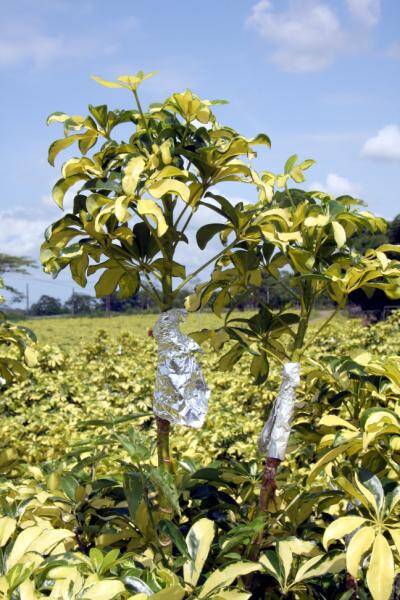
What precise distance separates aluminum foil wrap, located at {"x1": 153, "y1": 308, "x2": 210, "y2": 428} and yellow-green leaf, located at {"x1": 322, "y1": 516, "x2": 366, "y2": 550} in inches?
14.3

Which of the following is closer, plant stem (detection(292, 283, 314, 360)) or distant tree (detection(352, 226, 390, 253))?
plant stem (detection(292, 283, 314, 360))

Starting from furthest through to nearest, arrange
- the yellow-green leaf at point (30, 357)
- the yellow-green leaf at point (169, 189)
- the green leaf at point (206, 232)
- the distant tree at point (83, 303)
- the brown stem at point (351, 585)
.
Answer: the distant tree at point (83, 303)
the yellow-green leaf at point (30, 357)
the green leaf at point (206, 232)
the brown stem at point (351, 585)
the yellow-green leaf at point (169, 189)

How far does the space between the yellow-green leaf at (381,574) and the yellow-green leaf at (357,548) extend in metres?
0.02

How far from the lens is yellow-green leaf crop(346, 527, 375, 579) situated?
106cm

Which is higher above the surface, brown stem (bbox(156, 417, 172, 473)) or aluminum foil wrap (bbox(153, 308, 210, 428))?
aluminum foil wrap (bbox(153, 308, 210, 428))

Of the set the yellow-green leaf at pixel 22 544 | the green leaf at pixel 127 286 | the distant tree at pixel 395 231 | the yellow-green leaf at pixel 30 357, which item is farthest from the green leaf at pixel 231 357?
the distant tree at pixel 395 231

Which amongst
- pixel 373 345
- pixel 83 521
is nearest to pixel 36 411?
pixel 83 521

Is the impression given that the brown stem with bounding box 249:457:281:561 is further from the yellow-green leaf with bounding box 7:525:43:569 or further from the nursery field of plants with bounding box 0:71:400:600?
the yellow-green leaf with bounding box 7:525:43:569

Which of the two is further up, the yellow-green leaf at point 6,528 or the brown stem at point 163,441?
the brown stem at point 163,441

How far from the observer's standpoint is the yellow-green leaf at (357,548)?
3.49 ft

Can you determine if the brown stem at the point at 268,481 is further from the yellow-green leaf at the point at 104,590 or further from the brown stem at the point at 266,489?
the yellow-green leaf at the point at 104,590

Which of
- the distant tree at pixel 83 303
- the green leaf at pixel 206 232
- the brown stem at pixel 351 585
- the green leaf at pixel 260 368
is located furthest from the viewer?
the distant tree at pixel 83 303

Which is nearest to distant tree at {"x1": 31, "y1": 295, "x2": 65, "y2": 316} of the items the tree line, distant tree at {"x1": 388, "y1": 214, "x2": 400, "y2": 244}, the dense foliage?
the tree line

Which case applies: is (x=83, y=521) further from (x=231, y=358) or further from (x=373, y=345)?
(x=373, y=345)
